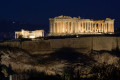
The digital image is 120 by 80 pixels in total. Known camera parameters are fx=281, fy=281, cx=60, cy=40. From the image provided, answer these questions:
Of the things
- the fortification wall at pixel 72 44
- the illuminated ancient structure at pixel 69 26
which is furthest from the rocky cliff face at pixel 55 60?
the illuminated ancient structure at pixel 69 26

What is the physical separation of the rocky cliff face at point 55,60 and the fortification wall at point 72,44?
3.79 ft

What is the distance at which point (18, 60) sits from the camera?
4053 centimetres

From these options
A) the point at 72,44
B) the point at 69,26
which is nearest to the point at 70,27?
the point at 69,26

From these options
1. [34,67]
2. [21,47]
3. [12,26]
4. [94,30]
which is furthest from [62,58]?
[12,26]

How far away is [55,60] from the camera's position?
40375 millimetres

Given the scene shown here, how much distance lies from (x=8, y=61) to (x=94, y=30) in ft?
117

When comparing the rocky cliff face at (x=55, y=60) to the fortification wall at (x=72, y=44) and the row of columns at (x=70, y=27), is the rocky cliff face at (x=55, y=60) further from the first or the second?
the row of columns at (x=70, y=27)

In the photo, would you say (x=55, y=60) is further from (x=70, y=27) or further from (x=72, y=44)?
(x=70, y=27)

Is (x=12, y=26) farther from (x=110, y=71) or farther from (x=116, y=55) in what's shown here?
(x=110, y=71)

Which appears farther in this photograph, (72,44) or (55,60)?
(72,44)

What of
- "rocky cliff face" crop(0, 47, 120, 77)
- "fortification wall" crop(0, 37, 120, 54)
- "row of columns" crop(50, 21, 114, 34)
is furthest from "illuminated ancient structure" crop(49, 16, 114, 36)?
"rocky cliff face" crop(0, 47, 120, 77)

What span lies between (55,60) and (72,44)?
7275 mm

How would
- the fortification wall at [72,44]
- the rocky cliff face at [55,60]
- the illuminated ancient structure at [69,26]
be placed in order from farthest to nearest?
the illuminated ancient structure at [69,26], the fortification wall at [72,44], the rocky cliff face at [55,60]

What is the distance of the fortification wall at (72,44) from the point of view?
149ft
